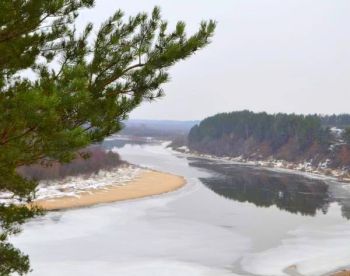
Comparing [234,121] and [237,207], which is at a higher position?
[234,121]

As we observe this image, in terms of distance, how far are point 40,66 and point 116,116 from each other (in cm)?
153

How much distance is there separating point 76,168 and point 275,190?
29594mm

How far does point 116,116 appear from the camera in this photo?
25.3 feet

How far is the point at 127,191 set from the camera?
190 feet

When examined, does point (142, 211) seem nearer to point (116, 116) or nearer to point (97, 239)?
point (97, 239)

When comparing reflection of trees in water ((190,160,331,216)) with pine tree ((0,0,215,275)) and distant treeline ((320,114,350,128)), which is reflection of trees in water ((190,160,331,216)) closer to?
pine tree ((0,0,215,275))

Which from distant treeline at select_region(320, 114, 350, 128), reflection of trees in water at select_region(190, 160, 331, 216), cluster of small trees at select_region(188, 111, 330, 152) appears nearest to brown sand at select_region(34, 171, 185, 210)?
reflection of trees in water at select_region(190, 160, 331, 216)

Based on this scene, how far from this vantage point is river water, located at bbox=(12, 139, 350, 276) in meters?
25.5

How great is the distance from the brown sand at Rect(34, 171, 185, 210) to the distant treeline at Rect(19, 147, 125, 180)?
475cm

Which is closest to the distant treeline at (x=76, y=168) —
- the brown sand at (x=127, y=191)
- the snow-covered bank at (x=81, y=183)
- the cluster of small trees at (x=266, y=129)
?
the snow-covered bank at (x=81, y=183)

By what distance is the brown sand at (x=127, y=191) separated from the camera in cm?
4712

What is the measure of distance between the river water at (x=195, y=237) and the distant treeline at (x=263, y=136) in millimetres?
55318

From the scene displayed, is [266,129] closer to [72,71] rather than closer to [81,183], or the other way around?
[81,183]

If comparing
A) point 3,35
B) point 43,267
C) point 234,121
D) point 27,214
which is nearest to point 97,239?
point 43,267
